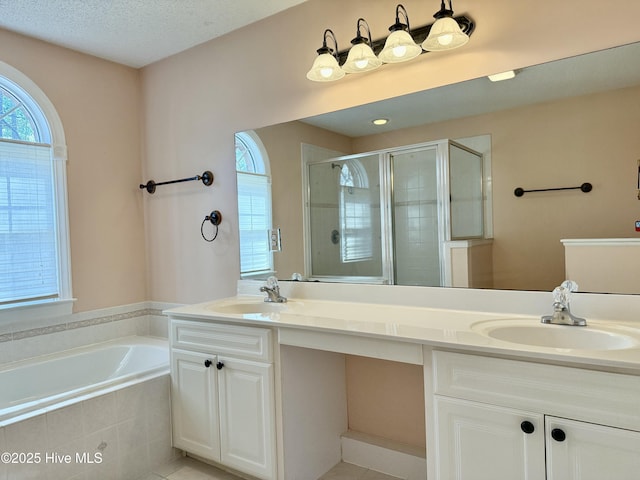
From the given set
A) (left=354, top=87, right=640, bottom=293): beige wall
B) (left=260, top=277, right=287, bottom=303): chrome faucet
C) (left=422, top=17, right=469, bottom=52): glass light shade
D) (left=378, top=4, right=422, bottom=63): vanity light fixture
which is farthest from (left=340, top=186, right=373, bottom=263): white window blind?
(left=422, top=17, right=469, bottom=52): glass light shade

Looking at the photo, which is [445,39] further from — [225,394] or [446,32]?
[225,394]

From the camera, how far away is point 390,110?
80.8 inches

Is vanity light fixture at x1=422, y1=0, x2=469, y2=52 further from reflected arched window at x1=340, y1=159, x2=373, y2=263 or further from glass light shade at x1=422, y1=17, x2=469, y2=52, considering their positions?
reflected arched window at x1=340, y1=159, x2=373, y2=263

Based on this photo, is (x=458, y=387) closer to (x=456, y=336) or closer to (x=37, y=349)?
(x=456, y=336)

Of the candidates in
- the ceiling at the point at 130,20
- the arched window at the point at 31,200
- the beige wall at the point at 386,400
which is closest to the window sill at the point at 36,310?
the arched window at the point at 31,200

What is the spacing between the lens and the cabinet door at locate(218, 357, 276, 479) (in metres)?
1.92

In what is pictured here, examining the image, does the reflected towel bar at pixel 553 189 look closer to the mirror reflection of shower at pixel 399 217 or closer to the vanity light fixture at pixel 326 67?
the mirror reflection of shower at pixel 399 217

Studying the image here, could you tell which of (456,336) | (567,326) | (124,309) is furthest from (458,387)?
(124,309)

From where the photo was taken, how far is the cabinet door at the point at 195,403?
2105mm

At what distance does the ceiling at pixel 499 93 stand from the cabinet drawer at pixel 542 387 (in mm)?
1084

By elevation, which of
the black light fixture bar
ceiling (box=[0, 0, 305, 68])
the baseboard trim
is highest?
ceiling (box=[0, 0, 305, 68])

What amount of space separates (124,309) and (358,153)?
2103 mm

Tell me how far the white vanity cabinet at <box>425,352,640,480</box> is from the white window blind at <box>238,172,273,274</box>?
1378 mm

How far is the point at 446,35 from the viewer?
174 centimetres
